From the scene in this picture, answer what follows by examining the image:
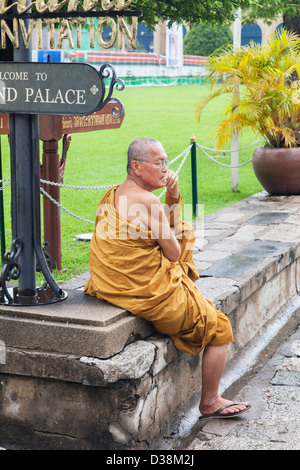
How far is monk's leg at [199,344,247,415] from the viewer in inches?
142

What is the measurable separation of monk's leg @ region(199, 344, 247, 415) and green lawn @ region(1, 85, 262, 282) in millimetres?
2446

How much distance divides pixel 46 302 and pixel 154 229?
710 millimetres

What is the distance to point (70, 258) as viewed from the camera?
6.73 m

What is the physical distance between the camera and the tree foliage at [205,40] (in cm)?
4419

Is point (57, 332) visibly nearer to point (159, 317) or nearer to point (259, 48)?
point (159, 317)

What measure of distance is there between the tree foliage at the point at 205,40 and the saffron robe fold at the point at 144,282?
138ft

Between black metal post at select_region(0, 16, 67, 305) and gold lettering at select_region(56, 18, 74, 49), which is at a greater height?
gold lettering at select_region(56, 18, 74, 49)

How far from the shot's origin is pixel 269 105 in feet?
29.4

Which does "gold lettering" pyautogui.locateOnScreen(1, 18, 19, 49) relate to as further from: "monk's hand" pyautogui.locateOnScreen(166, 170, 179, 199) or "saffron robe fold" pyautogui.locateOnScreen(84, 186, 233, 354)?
"monk's hand" pyautogui.locateOnScreen(166, 170, 179, 199)

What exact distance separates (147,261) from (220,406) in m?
0.98

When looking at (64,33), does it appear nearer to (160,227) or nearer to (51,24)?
(51,24)

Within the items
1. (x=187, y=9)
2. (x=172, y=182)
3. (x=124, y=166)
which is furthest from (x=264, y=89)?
(x=172, y=182)

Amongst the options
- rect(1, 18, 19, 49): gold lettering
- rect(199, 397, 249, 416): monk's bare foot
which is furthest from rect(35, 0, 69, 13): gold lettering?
rect(199, 397, 249, 416): monk's bare foot

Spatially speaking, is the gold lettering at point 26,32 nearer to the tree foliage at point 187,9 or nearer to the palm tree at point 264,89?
the tree foliage at point 187,9
